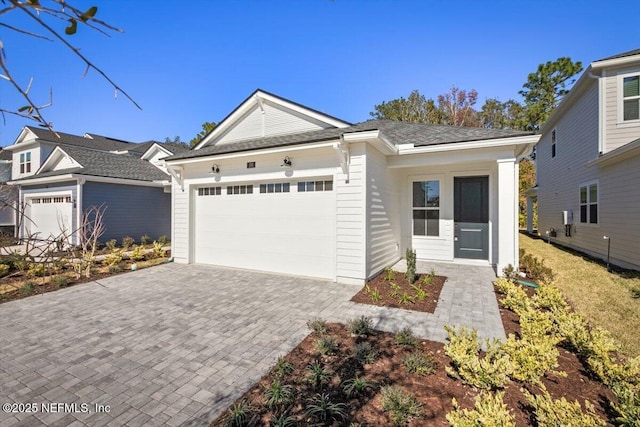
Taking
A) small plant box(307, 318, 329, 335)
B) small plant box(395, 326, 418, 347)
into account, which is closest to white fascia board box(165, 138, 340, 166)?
small plant box(307, 318, 329, 335)

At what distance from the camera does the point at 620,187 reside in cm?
784

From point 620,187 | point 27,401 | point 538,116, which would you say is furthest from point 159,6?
point 538,116

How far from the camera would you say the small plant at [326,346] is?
350 cm

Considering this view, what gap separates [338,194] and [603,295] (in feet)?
19.9

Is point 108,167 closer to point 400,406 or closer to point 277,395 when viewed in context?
point 277,395

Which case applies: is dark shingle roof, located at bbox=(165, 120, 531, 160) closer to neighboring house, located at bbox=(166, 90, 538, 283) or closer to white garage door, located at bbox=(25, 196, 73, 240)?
neighboring house, located at bbox=(166, 90, 538, 283)

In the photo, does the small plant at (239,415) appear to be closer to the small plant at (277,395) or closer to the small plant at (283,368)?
the small plant at (277,395)

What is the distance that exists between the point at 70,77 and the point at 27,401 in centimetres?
327

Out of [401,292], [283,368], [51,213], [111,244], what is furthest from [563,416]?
[51,213]

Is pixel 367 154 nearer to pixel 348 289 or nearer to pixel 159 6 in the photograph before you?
pixel 348 289

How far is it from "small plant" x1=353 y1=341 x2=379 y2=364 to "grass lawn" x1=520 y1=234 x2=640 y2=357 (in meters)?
3.45

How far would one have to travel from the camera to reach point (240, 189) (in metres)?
8.20

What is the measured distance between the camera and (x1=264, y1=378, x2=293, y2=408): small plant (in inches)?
104

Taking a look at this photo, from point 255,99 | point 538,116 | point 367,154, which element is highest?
point 538,116
